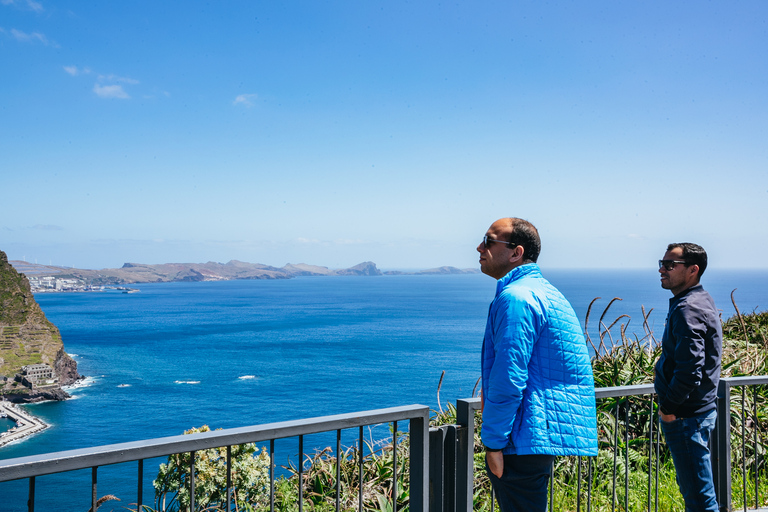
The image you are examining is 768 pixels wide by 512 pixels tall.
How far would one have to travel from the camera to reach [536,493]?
7.47ft

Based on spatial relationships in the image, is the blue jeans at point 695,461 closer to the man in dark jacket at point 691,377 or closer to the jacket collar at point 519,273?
the man in dark jacket at point 691,377

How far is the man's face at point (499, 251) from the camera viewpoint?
246cm

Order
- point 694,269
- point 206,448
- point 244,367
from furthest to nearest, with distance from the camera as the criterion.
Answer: point 244,367 → point 694,269 → point 206,448

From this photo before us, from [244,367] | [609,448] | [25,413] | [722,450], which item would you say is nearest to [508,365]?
[722,450]

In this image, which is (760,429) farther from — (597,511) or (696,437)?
(696,437)

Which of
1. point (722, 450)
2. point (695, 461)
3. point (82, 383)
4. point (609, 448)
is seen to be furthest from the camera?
point (82, 383)

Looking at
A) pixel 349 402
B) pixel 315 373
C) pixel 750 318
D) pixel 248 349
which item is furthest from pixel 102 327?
pixel 750 318

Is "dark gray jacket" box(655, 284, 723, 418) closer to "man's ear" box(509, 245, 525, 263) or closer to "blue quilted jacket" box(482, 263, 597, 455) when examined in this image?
"blue quilted jacket" box(482, 263, 597, 455)

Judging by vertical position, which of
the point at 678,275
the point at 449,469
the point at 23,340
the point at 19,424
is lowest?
the point at 19,424

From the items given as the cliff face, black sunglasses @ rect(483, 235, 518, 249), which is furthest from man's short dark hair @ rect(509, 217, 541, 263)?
the cliff face

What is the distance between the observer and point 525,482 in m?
2.27

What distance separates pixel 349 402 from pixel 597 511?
47.3 meters

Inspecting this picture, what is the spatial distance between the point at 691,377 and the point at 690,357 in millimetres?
103

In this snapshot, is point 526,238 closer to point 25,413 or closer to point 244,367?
point 244,367
